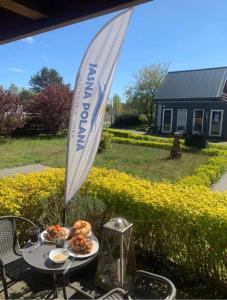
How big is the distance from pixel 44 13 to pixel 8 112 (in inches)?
651

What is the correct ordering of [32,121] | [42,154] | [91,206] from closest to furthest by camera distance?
[91,206] → [42,154] → [32,121]

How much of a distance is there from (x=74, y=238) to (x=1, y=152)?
505 inches

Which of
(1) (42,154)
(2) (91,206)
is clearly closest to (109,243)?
(2) (91,206)

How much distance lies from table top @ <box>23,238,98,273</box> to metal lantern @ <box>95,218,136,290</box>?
1.28 ft

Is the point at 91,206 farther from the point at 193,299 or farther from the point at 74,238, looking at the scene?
the point at 193,299

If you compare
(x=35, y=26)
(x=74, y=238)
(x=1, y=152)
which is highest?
(x=35, y=26)

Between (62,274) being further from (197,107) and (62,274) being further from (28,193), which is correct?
(197,107)

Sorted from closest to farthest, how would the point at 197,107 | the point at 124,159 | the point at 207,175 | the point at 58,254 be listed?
the point at 58,254, the point at 207,175, the point at 124,159, the point at 197,107

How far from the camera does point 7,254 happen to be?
327 centimetres

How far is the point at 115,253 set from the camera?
331 centimetres

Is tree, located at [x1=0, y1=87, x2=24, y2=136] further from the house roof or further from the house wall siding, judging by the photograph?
the house wall siding

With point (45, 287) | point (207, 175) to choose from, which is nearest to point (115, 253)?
point (45, 287)

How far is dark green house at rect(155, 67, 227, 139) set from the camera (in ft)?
76.0

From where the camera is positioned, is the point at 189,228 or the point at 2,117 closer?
the point at 189,228
